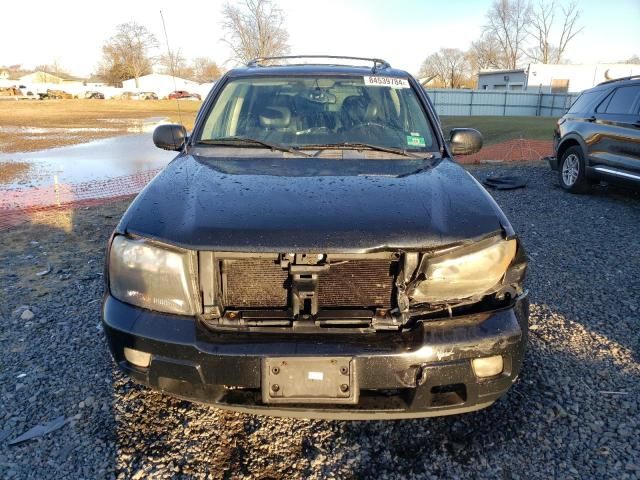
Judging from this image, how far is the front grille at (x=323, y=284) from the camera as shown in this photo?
199cm

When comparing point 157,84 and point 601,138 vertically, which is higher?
point 157,84

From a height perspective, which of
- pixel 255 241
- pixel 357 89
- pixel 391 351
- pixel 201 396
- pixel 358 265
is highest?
pixel 357 89

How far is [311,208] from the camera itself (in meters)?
2.08

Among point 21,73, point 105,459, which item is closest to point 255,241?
point 105,459

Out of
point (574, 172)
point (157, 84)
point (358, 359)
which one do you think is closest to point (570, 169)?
point (574, 172)

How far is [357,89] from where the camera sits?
3.43m

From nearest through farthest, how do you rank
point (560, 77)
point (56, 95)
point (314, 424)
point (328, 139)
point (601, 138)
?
point (314, 424) → point (328, 139) → point (601, 138) → point (560, 77) → point (56, 95)

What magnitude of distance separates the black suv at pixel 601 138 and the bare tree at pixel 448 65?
2804 inches

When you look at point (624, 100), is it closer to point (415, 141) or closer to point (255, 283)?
point (415, 141)

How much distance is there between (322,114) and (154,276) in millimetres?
1777

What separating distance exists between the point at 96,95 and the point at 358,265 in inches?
2937

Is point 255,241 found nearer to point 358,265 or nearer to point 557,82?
point 358,265

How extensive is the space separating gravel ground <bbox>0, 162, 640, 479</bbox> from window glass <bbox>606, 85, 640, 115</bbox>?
13.6 ft

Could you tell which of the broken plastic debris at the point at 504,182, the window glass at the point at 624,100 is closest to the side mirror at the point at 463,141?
the window glass at the point at 624,100
